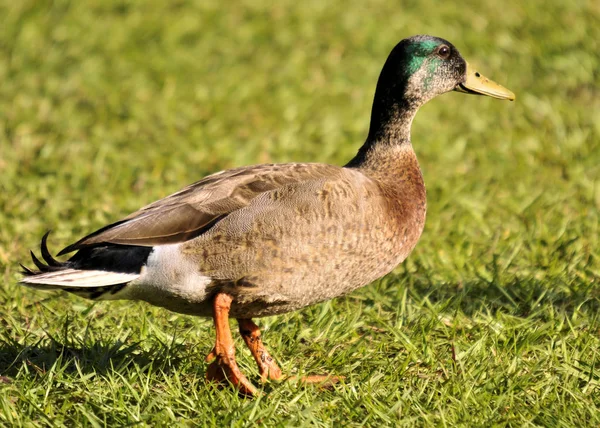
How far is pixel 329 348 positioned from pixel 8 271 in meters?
1.72

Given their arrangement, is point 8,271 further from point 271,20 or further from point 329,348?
point 271,20

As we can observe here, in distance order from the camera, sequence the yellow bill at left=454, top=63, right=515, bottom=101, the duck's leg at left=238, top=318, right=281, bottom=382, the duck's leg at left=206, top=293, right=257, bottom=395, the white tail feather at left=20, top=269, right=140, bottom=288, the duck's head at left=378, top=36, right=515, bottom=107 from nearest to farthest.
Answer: the white tail feather at left=20, top=269, right=140, bottom=288 < the duck's leg at left=206, top=293, right=257, bottom=395 < the duck's leg at left=238, top=318, right=281, bottom=382 < the duck's head at left=378, top=36, right=515, bottom=107 < the yellow bill at left=454, top=63, right=515, bottom=101

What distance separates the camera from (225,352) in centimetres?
348

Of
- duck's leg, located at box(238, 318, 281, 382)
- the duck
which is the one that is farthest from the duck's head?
duck's leg, located at box(238, 318, 281, 382)

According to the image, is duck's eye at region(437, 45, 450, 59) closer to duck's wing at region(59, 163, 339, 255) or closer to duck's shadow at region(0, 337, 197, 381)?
duck's wing at region(59, 163, 339, 255)

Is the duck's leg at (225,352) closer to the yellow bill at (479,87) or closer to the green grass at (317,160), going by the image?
the green grass at (317,160)

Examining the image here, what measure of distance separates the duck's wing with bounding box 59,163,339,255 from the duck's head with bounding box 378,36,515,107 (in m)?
0.59

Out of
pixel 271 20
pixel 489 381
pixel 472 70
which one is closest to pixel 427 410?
pixel 489 381

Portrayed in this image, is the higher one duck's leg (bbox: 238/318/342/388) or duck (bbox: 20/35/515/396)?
duck (bbox: 20/35/515/396)

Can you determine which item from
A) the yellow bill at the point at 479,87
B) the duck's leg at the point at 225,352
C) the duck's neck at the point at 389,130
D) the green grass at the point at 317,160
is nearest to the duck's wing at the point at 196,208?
the duck's leg at the point at 225,352

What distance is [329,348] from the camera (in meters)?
3.91

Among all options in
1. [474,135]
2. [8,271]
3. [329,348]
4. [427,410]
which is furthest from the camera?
[474,135]

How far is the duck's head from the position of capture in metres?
3.97

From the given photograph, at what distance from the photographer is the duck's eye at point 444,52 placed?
4.01m
